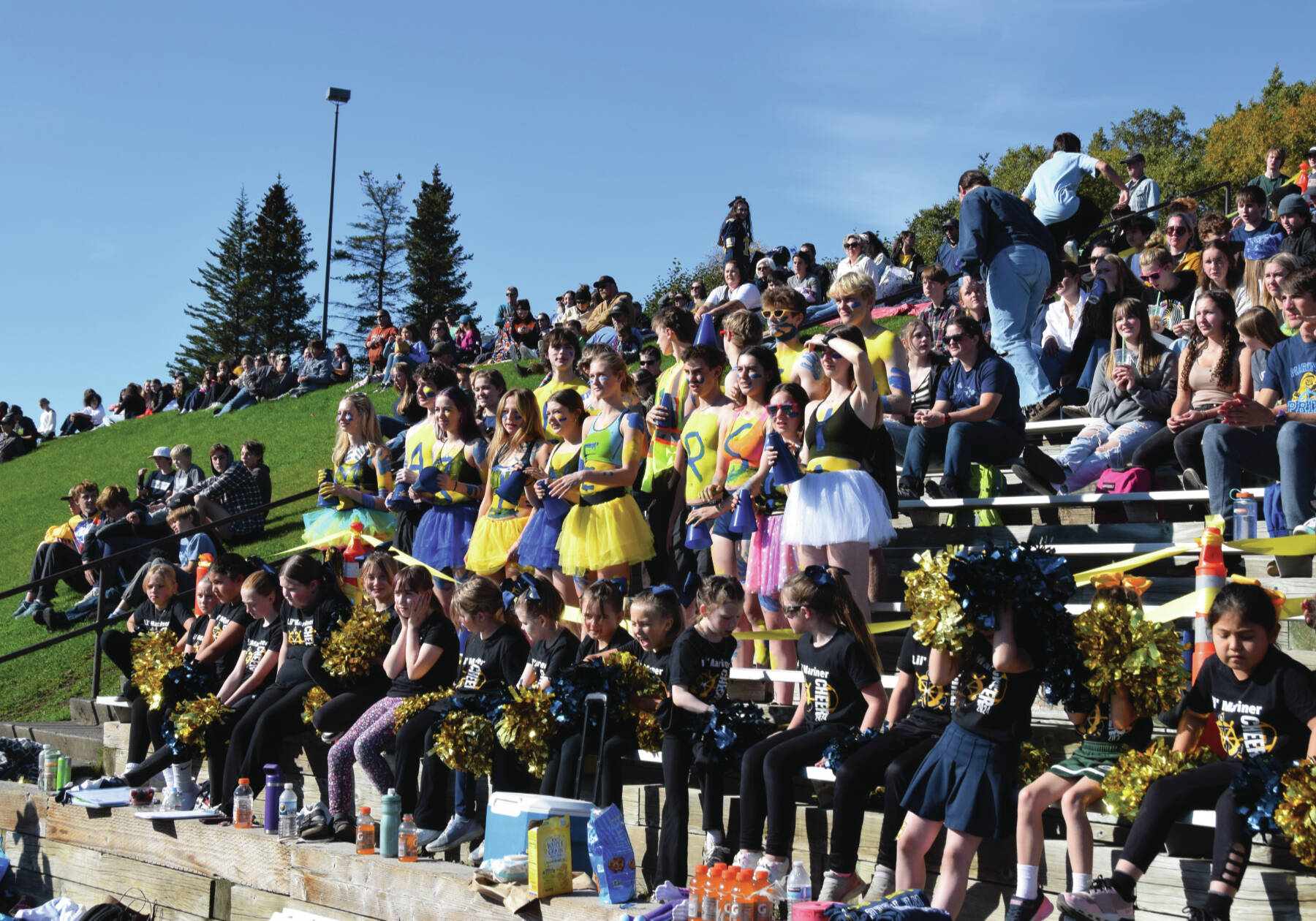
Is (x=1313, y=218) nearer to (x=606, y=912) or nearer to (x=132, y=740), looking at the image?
(x=606, y=912)

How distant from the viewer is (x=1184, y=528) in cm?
703

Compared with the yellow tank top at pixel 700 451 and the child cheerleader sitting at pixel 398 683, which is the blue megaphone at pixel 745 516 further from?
the child cheerleader sitting at pixel 398 683

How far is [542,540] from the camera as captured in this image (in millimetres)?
7609

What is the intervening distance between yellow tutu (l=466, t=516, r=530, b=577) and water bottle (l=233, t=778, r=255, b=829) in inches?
71.1

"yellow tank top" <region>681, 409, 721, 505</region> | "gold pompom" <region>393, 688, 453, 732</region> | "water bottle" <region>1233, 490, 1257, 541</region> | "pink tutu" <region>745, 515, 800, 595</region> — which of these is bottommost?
"gold pompom" <region>393, 688, 453, 732</region>

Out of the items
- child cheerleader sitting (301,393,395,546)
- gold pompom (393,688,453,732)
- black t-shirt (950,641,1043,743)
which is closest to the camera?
black t-shirt (950,641,1043,743)

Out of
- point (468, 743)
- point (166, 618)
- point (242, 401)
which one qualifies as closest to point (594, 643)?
point (468, 743)

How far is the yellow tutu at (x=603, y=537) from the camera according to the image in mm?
7355

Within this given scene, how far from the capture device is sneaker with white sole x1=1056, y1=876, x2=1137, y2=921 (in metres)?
4.08

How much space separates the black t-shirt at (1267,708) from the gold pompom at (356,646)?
13.9ft

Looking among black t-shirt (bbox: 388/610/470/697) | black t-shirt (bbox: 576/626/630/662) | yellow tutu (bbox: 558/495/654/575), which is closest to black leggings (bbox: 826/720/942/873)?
black t-shirt (bbox: 576/626/630/662)

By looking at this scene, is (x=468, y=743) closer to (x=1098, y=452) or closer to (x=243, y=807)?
(x=243, y=807)

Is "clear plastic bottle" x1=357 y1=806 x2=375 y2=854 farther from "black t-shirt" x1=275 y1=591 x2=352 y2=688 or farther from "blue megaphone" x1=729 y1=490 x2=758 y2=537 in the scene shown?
"blue megaphone" x1=729 y1=490 x2=758 y2=537

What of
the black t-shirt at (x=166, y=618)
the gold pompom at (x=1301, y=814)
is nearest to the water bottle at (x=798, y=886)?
the gold pompom at (x=1301, y=814)
